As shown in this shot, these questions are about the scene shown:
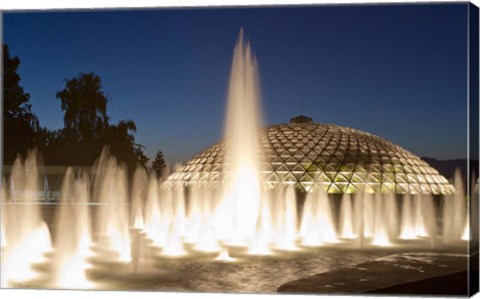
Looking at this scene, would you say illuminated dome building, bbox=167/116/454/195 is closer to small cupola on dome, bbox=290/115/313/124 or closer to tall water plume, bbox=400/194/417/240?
small cupola on dome, bbox=290/115/313/124

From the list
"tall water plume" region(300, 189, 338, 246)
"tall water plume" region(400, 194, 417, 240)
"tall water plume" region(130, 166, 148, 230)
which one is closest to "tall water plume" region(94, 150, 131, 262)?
"tall water plume" region(130, 166, 148, 230)

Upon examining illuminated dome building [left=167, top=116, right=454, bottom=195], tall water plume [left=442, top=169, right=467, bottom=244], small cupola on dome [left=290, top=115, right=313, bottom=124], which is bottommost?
tall water plume [left=442, top=169, right=467, bottom=244]

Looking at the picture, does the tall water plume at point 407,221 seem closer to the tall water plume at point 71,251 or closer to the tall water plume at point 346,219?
the tall water plume at point 346,219

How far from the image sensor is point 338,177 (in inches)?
923

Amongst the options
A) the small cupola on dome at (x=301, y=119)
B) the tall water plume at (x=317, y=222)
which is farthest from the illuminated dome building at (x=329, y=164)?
the tall water plume at (x=317, y=222)

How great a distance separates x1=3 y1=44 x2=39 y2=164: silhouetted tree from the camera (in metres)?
24.0

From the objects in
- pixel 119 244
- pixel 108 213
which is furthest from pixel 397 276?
pixel 108 213

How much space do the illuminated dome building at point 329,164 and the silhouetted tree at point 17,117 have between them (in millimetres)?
6162

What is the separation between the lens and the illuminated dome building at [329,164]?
23328mm

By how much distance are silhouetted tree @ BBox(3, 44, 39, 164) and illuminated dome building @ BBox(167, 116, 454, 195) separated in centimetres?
616

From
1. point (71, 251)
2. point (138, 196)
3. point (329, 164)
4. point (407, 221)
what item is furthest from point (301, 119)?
point (71, 251)

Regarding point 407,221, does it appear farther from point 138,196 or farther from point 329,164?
point 138,196

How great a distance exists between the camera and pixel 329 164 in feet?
79.0

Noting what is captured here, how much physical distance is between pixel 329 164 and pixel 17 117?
1294cm
